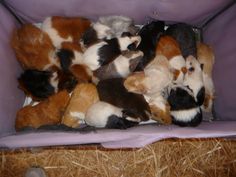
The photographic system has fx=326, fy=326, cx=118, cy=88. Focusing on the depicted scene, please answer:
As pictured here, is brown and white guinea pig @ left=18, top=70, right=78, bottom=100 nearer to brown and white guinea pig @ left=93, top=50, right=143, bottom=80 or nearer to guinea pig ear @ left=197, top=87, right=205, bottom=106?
brown and white guinea pig @ left=93, top=50, right=143, bottom=80

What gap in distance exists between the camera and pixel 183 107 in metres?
1.69

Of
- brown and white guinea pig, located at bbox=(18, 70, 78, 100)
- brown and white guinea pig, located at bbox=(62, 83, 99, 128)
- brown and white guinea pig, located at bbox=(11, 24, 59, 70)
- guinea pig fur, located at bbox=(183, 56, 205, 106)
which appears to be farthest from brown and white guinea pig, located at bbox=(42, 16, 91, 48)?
guinea pig fur, located at bbox=(183, 56, 205, 106)

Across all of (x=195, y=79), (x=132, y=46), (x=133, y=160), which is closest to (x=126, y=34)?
(x=132, y=46)

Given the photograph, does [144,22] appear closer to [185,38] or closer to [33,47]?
[185,38]

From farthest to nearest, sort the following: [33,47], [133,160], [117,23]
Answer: [117,23], [33,47], [133,160]

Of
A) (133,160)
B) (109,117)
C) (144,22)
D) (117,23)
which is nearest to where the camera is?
(133,160)

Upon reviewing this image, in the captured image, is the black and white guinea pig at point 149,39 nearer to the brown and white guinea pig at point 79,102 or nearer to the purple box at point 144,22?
the purple box at point 144,22

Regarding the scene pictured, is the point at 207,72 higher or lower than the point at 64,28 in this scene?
lower

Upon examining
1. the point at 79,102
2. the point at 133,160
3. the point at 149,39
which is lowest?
the point at 133,160

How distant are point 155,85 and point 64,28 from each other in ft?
1.90

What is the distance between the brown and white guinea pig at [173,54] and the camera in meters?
1.80

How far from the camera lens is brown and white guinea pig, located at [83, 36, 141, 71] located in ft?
5.68

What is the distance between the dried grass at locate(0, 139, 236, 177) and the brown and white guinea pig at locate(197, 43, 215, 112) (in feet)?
1.64

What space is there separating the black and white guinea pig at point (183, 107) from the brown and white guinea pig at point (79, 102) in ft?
1.35
